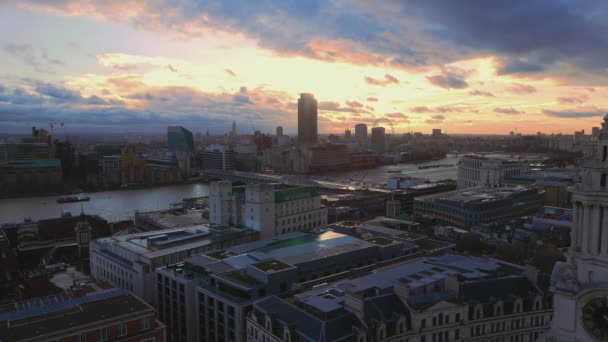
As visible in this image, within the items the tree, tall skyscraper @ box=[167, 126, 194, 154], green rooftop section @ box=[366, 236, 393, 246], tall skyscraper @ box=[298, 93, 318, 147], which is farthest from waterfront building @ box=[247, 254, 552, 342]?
tall skyscraper @ box=[298, 93, 318, 147]

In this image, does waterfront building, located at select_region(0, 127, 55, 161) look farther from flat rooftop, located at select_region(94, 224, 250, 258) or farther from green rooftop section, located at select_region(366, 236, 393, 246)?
green rooftop section, located at select_region(366, 236, 393, 246)

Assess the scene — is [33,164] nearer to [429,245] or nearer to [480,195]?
[480,195]

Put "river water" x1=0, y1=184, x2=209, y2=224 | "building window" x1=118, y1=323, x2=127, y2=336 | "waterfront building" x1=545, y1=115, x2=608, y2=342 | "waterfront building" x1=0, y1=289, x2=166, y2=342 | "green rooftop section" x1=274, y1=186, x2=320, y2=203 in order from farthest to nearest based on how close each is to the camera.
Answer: "river water" x1=0, y1=184, x2=209, y2=224 → "green rooftop section" x1=274, y1=186, x2=320, y2=203 → "building window" x1=118, y1=323, x2=127, y2=336 → "waterfront building" x1=0, y1=289, x2=166, y2=342 → "waterfront building" x1=545, y1=115, x2=608, y2=342

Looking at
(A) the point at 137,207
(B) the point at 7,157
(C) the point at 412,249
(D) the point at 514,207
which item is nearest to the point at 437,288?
(C) the point at 412,249

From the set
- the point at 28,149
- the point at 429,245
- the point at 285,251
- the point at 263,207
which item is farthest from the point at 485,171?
the point at 28,149

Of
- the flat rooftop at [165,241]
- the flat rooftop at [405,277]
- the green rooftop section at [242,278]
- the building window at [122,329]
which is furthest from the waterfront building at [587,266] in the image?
the flat rooftop at [165,241]

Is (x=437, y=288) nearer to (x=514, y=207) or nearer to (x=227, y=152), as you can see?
(x=514, y=207)
